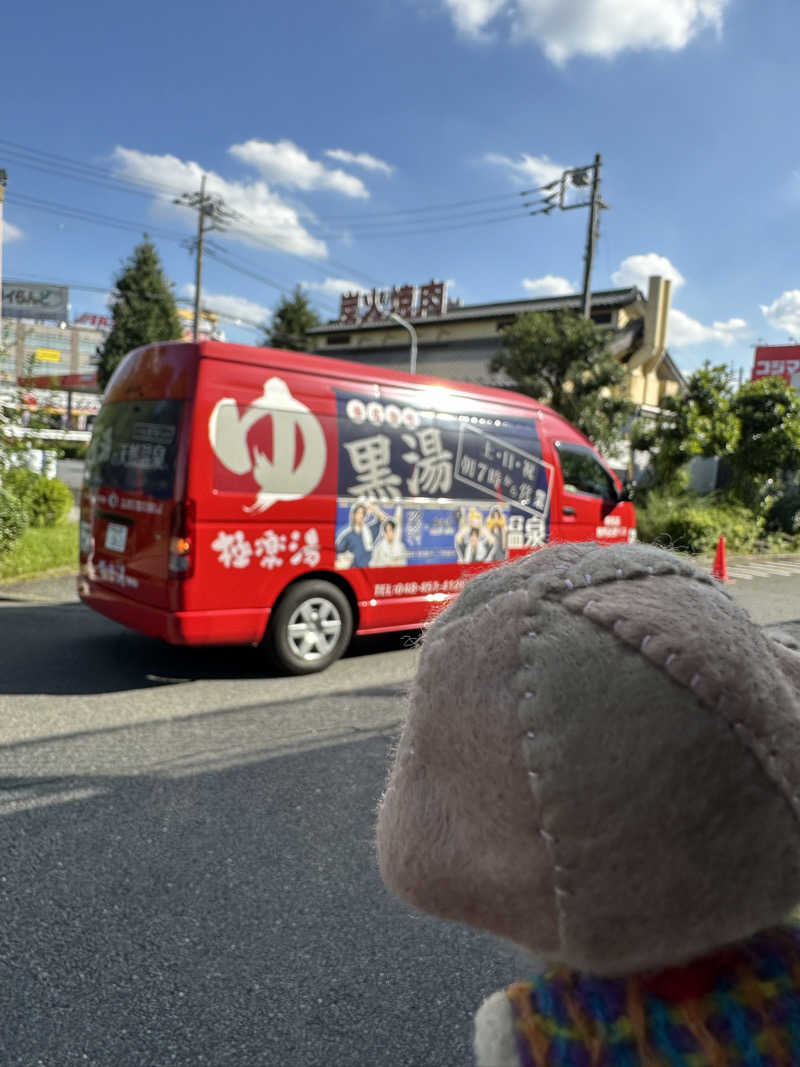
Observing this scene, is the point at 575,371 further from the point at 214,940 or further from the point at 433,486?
the point at 214,940

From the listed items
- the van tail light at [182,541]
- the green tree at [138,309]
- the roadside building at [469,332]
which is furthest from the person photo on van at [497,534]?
the green tree at [138,309]

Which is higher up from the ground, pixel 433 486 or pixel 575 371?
pixel 575 371

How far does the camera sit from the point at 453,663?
766 mm

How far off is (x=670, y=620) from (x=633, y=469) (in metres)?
20.2

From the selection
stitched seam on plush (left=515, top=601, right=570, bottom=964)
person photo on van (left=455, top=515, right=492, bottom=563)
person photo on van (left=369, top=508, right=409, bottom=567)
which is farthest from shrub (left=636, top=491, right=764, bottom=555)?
stitched seam on plush (left=515, top=601, right=570, bottom=964)

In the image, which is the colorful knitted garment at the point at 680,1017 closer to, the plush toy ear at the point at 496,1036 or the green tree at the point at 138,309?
the plush toy ear at the point at 496,1036

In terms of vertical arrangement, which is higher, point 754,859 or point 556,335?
point 556,335

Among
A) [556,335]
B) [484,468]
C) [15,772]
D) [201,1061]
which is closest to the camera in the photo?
[201,1061]

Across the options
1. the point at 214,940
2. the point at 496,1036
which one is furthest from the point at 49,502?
the point at 496,1036

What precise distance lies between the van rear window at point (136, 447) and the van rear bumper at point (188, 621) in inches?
31.4

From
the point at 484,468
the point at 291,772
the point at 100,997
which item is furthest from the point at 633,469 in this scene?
the point at 100,997

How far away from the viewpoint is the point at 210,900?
2838mm

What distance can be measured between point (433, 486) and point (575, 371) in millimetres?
13746

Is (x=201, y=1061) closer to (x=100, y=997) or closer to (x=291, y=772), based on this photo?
(x=100, y=997)
